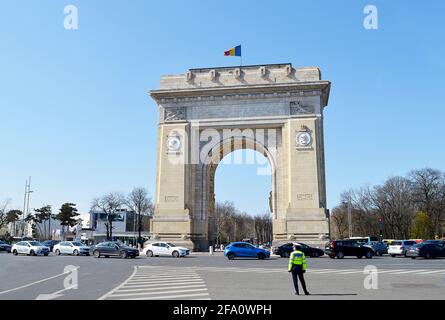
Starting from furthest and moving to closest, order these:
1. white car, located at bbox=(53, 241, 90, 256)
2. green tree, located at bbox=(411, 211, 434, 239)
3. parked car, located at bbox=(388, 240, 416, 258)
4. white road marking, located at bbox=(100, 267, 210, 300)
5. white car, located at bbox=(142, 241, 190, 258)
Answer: green tree, located at bbox=(411, 211, 434, 239), white car, located at bbox=(53, 241, 90, 256), parked car, located at bbox=(388, 240, 416, 258), white car, located at bbox=(142, 241, 190, 258), white road marking, located at bbox=(100, 267, 210, 300)

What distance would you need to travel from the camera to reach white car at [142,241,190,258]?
3447 cm

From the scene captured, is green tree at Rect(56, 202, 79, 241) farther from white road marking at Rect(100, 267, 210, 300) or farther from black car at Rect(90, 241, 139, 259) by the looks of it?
white road marking at Rect(100, 267, 210, 300)

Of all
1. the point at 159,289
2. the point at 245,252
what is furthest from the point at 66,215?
the point at 159,289

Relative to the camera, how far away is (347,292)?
38.3 ft

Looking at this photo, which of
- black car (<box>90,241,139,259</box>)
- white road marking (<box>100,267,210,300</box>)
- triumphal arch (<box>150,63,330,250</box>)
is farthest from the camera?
triumphal arch (<box>150,63,330,250</box>)

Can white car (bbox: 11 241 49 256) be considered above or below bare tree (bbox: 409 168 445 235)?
below

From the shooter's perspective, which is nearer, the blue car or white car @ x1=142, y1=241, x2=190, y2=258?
the blue car

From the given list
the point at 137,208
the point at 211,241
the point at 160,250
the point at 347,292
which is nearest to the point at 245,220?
the point at 137,208

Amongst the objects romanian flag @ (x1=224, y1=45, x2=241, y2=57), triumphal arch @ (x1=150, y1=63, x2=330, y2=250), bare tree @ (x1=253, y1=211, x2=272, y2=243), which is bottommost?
bare tree @ (x1=253, y1=211, x2=272, y2=243)

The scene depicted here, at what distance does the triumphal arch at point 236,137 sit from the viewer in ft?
128

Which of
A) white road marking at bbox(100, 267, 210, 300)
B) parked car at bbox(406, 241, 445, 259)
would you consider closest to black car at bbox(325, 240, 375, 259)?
parked car at bbox(406, 241, 445, 259)

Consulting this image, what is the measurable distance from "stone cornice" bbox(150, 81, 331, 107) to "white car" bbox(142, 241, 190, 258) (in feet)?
49.5
